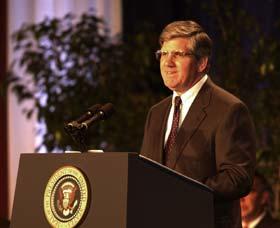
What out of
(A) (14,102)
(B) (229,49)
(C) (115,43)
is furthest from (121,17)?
(B) (229,49)

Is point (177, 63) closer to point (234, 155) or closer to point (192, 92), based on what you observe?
point (192, 92)

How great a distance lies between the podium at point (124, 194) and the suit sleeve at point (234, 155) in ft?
0.27

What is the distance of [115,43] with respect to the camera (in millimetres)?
6145

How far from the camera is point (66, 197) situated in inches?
89.5

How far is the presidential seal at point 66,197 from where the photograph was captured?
224cm

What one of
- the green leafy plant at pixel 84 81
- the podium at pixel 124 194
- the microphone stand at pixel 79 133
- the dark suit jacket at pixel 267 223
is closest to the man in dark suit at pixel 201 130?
the podium at pixel 124 194

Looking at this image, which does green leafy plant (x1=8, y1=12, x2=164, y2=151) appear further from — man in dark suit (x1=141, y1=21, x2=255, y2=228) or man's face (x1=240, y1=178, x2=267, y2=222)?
man in dark suit (x1=141, y1=21, x2=255, y2=228)

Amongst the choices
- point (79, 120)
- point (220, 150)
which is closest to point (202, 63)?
point (220, 150)

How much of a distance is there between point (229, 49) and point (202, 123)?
2359mm

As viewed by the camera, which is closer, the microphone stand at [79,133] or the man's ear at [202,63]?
the microphone stand at [79,133]

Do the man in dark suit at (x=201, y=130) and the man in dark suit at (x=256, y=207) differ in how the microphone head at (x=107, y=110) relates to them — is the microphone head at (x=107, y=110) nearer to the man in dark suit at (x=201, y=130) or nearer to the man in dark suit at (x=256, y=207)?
the man in dark suit at (x=201, y=130)

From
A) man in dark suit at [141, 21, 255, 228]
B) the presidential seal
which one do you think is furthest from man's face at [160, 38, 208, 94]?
the presidential seal

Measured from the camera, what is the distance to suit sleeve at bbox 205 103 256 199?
2469mm

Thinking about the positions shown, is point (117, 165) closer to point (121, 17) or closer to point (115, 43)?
point (115, 43)
